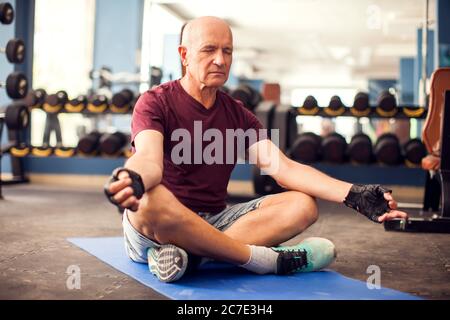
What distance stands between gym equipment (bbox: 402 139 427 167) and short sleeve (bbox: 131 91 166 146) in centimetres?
276

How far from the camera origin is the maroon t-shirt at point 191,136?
60.5 inches

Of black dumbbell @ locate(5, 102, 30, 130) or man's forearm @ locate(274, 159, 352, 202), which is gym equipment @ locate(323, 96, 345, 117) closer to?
black dumbbell @ locate(5, 102, 30, 130)

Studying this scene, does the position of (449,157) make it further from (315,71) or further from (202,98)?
(315,71)

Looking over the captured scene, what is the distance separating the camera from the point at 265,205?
5.43ft

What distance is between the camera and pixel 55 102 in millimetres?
4176

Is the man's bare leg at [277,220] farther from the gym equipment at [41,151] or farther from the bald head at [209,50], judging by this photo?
the gym equipment at [41,151]

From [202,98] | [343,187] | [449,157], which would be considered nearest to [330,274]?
[343,187]

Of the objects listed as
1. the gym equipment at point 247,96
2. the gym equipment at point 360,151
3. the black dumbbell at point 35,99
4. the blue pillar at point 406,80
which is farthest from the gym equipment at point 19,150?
the blue pillar at point 406,80

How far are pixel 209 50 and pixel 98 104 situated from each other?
9.18 ft

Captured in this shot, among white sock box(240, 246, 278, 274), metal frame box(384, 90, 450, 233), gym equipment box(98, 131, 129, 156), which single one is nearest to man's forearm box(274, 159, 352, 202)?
white sock box(240, 246, 278, 274)

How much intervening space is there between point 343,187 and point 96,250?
1.00 meters

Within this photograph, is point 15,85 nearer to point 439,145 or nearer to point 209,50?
point 209,50

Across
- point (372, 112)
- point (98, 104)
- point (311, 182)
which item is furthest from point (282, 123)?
point (311, 182)

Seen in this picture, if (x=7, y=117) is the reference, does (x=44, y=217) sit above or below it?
below
